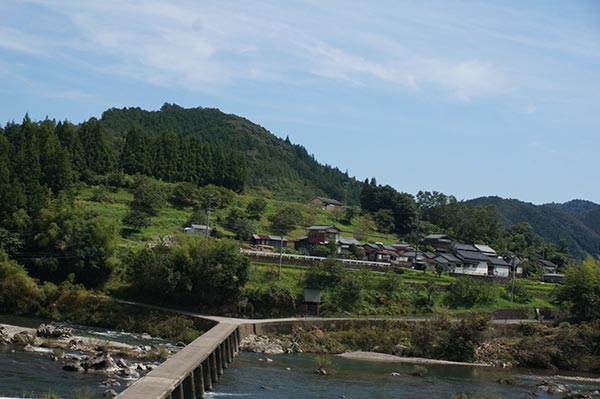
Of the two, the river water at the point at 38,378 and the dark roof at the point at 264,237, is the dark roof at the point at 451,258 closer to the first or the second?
the dark roof at the point at 264,237

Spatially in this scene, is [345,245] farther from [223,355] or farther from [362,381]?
[362,381]

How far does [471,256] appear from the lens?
235ft

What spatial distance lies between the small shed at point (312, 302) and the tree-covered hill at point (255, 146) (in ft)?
219

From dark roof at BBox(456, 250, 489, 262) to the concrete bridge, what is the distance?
837 inches

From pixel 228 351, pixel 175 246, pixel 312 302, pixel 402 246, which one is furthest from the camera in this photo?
pixel 402 246

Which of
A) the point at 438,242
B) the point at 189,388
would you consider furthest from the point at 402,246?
the point at 189,388

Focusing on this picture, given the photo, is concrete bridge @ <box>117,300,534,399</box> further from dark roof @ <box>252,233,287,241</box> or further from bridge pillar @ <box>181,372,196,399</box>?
dark roof @ <box>252,233,287,241</box>

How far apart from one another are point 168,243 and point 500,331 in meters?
24.6

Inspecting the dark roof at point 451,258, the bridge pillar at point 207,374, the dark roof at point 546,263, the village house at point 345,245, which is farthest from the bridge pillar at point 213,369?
the dark roof at point 546,263

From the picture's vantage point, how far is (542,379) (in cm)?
3553

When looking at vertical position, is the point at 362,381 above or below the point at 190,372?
below

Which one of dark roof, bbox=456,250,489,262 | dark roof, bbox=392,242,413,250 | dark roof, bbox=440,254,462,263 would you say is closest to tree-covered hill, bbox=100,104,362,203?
dark roof, bbox=392,242,413,250

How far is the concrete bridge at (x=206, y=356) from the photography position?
19.0 metres

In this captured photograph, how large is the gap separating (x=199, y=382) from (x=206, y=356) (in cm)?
162
